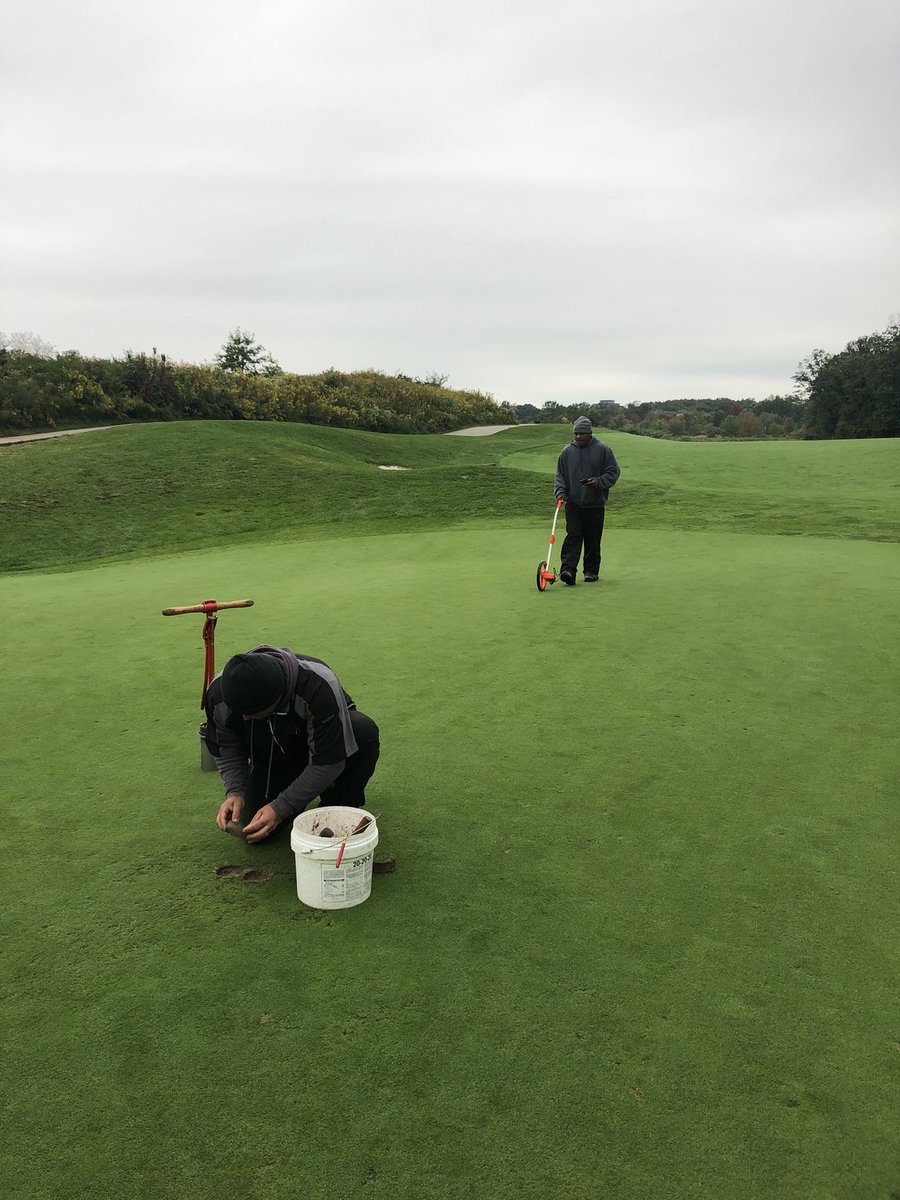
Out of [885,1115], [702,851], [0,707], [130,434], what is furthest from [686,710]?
[130,434]

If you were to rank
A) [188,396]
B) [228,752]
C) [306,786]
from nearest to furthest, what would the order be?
[306,786]
[228,752]
[188,396]

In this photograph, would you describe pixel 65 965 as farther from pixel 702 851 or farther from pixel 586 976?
pixel 702 851

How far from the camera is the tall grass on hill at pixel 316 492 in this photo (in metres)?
12.9

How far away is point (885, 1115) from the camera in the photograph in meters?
Result: 2.08

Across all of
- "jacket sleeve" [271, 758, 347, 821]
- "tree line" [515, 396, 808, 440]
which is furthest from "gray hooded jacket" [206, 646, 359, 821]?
"tree line" [515, 396, 808, 440]

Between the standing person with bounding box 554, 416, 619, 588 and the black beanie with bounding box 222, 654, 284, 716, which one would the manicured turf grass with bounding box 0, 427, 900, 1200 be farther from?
the standing person with bounding box 554, 416, 619, 588

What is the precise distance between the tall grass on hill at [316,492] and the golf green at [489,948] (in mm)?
7659

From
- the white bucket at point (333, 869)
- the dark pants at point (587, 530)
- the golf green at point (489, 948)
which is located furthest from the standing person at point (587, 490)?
the white bucket at point (333, 869)

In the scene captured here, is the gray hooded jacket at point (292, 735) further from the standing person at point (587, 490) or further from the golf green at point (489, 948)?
the standing person at point (587, 490)

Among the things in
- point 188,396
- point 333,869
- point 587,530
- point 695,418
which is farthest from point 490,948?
point 695,418

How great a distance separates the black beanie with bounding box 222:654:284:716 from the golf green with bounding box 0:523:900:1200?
0.70m

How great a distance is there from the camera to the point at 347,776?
3520 mm

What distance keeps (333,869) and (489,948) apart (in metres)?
0.60

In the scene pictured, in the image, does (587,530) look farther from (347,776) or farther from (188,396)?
(188,396)
